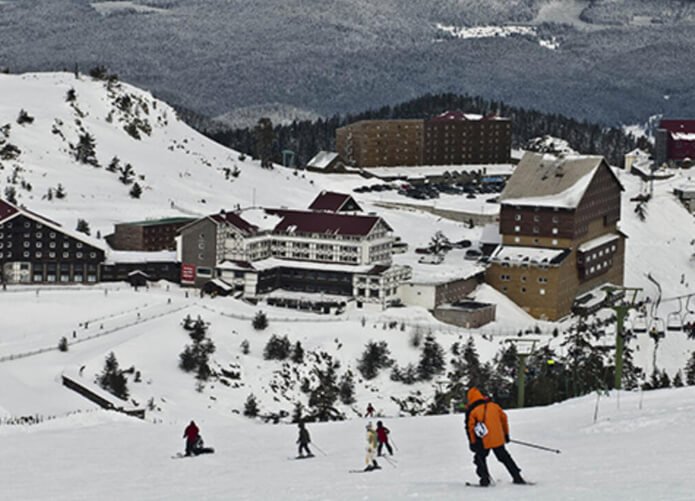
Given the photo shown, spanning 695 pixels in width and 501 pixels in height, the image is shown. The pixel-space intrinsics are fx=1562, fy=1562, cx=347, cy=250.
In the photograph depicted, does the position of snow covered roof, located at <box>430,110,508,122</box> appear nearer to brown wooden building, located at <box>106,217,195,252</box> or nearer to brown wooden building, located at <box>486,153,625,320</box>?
brown wooden building, located at <box>486,153,625,320</box>

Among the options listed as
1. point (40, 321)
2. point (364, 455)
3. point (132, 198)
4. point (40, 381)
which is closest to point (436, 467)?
point (364, 455)

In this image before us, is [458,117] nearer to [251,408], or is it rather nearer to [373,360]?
[373,360]

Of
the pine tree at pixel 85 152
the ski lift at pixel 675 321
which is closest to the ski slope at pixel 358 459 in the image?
the ski lift at pixel 675 321

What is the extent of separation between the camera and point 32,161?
8050 cm

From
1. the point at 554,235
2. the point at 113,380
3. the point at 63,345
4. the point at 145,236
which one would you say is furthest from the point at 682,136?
the point at 113,380

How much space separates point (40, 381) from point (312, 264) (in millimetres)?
22788

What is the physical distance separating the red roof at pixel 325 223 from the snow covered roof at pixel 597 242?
10.9 m

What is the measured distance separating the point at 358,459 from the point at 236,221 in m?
41.3

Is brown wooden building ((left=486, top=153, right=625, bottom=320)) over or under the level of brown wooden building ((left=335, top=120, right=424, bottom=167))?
under

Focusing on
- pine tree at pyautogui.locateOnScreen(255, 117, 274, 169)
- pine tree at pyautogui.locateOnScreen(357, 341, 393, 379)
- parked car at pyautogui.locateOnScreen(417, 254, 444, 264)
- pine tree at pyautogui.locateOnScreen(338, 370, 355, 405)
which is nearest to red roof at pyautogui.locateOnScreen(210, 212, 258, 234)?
parked car at pyautogui.locateOnScreen(417, 254, 444, 264)

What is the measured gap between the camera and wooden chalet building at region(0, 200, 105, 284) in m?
61.5

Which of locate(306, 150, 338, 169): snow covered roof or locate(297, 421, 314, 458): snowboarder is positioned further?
locate(306, 150, 338, 169): snow covered roof

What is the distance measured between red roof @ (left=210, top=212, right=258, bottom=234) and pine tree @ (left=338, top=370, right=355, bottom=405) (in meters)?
15.3

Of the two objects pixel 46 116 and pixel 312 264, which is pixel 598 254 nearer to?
pixel 312 264
